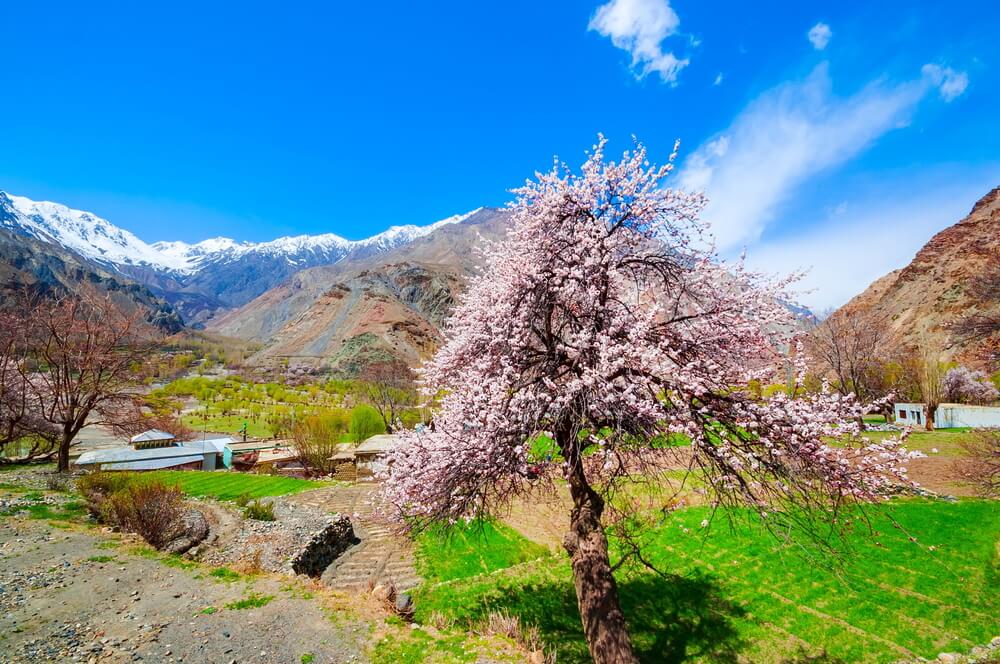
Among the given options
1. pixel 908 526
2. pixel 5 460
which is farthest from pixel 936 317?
pixel 5 460

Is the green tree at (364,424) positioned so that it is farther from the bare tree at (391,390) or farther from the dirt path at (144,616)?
the dirt path at (144,616)

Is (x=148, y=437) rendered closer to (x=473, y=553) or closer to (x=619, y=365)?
(x=473, y=553)

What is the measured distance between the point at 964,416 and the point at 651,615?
136 ft

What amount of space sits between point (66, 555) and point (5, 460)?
2546 centimetres

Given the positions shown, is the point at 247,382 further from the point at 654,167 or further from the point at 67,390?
the point at 654,167

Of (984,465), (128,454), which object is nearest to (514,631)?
(984,465)

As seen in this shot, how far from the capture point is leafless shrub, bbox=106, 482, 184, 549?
14.5 m

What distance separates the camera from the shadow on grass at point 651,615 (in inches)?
388

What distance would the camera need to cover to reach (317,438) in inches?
1521

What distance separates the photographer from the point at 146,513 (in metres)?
14.6

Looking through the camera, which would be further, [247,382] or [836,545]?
[247,382]

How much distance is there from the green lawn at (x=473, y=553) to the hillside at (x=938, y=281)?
237 feet

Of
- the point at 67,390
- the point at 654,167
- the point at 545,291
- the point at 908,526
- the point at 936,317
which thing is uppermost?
the point at 936,317

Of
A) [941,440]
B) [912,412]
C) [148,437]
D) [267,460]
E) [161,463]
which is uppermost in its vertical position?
[912,412]
